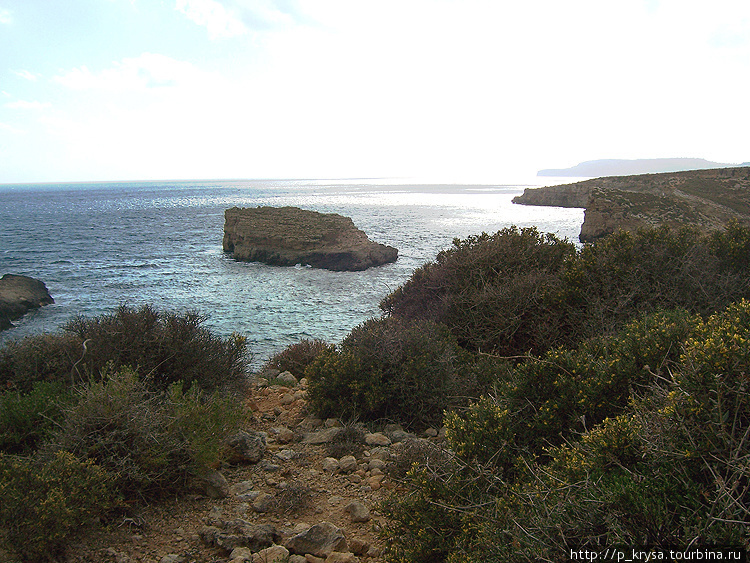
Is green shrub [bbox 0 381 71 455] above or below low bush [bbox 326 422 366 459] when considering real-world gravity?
above

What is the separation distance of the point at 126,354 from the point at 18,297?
1765cm

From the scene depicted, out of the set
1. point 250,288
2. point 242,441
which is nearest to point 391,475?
point 242,441

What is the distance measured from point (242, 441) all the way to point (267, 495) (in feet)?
2.83

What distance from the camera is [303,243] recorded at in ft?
94.5

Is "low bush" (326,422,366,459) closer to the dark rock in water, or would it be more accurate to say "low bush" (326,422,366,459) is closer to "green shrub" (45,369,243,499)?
"green shrub" (45,369,243,499)

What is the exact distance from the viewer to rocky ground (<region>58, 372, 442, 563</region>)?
3.18 m

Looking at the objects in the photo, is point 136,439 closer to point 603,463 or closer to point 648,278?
point 603,463

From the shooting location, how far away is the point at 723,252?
679cm

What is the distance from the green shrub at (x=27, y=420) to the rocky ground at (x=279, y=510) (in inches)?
56.5

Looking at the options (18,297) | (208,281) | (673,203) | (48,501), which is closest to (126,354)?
(48,501)

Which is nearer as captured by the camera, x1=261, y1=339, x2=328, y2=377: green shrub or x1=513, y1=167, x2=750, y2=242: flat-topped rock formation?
x1=261, y1=339, x2=328, y2=377: green shrub

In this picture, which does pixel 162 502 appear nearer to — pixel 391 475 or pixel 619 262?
pixel 391 475

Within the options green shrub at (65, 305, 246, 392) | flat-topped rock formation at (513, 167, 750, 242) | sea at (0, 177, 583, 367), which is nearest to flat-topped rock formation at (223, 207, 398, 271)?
sea at (0, 177, 583, 367)

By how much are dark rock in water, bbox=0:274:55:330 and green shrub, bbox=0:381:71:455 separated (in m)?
A: 15.3
